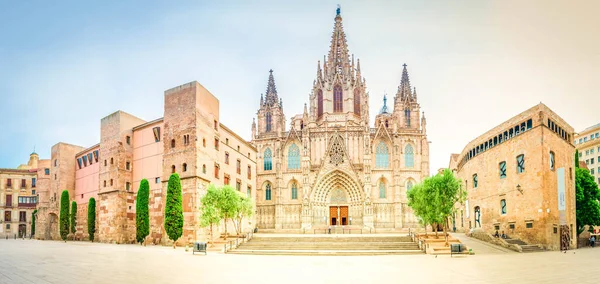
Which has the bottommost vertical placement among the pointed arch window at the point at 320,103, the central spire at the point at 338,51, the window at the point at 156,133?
the window at the point at 156,133

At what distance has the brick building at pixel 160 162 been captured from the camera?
3897 cm

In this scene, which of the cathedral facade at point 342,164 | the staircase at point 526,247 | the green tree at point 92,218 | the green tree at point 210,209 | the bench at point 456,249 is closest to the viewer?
the bench at point 456,249

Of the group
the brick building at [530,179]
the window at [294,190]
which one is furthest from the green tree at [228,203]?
the window at [294,190]

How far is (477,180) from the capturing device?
147 feet

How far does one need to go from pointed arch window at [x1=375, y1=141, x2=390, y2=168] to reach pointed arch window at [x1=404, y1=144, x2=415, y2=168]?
2.33m

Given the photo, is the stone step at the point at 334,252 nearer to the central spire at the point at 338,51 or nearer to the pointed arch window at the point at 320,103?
the pointed arch window at the point at 320,103

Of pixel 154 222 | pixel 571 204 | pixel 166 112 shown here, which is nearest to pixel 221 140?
pixel 166 112

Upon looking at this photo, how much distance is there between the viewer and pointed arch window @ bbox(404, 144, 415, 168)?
197 feet

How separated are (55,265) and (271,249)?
16774mm

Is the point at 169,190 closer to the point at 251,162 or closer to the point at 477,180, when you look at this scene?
the point at 251,162

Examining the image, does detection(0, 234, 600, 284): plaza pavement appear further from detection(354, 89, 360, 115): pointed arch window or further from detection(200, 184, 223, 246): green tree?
detection(354, 89, 360, 115): pointed arch window

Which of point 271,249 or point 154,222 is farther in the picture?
point 154,222

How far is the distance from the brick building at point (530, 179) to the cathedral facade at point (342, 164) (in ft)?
54.2

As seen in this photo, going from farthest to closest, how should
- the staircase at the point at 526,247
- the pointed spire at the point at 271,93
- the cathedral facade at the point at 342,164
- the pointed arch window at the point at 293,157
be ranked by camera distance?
the pointed spire at the point at 271,93, the pointed arch window at the point at 293,157, the cathedral facade at the point at 342,164, the staircase at the point at 526,247
